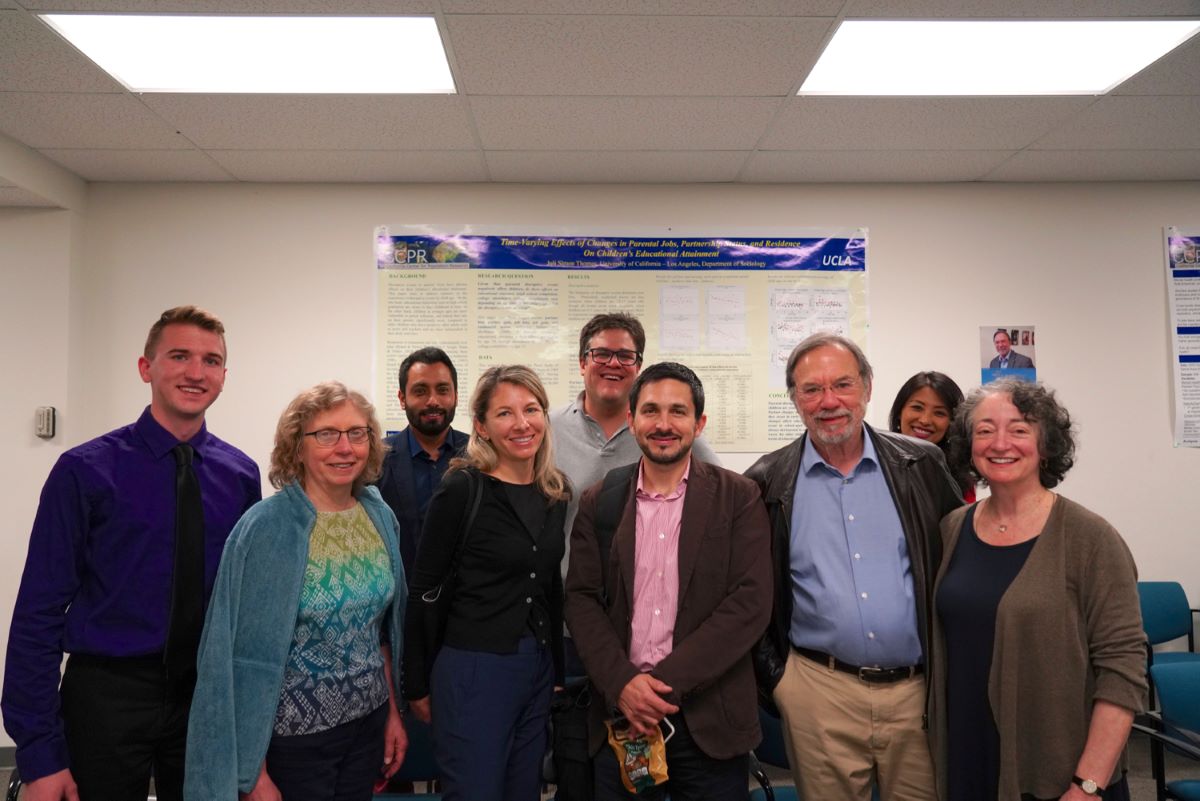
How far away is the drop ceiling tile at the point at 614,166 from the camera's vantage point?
11.5 feet

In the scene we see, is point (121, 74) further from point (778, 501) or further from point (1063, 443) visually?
point (1063, 443)

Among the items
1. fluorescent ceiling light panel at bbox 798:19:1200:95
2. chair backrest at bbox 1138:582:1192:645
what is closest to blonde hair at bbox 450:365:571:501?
fluorescent ceiling light panel at bbox 798:19:1200:95

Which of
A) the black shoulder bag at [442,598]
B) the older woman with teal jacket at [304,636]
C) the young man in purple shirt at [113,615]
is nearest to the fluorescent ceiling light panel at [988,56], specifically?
the black shoulder bag at [442,598]

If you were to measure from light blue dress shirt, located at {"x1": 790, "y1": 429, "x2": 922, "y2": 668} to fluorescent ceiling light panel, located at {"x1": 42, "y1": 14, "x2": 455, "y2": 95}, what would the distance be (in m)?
1.94

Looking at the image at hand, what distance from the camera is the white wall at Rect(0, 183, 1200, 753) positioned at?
3834 mm

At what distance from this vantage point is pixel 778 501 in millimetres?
2033

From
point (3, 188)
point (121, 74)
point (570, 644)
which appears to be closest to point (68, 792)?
point (570, 644)

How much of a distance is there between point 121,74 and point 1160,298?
16.3 feet

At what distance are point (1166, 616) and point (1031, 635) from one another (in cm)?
278

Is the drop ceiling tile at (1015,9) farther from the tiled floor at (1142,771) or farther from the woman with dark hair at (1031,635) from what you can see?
the tiled floor at (1142,771)

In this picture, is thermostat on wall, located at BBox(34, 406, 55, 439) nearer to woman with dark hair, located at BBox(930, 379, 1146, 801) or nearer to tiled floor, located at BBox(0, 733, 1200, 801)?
tiled floor, located at BBox(0, 733, 1200, 801)

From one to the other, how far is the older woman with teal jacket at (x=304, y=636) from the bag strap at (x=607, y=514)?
0.56m

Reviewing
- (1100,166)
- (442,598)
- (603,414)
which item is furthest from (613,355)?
(1100,166)

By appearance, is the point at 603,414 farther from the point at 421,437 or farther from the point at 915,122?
the point at 915,122
